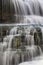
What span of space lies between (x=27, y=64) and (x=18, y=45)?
21 cm

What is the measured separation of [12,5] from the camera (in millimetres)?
1494

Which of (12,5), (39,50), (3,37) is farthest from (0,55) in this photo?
(12,5)

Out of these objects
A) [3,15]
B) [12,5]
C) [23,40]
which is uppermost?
[12,5]

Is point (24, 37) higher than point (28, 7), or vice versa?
point (28, 7)

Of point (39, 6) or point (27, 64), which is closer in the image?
point (27, 64)

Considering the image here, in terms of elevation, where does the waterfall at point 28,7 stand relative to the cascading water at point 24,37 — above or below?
above

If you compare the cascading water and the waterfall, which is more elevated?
the waterfall

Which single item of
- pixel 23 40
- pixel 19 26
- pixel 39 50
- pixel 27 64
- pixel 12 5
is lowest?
pixel 27 64

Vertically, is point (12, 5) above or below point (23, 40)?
above

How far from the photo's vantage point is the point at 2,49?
144cm

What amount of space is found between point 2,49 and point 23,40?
23cm

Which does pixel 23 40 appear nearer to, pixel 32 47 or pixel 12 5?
pixel 32 47

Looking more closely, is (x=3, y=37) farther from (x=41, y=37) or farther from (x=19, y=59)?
(x=41, y=37)

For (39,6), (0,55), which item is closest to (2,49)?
(0,55)
